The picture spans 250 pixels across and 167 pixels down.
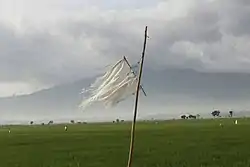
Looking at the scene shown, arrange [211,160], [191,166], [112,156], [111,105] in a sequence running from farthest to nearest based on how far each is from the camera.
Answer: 1. [112,156]
2. [211,160]
3. [191,166]
4. [111,105]

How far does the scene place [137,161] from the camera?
96.6 feet

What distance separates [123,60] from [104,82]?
0.49 feet

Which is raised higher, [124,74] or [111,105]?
[124,74]

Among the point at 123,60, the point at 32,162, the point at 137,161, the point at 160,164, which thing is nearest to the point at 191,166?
the point at 160,164

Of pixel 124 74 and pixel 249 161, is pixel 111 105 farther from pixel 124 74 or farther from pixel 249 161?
pixel 249 161

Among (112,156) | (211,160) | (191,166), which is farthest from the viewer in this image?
(112,156)

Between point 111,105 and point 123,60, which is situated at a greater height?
point 123,60

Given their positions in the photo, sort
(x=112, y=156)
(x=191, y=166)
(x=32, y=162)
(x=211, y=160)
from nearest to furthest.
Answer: (x=191, y=166) < (x=211, y=160) < (x=32, y=162) < (x=112, y=156)

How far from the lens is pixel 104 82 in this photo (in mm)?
2527

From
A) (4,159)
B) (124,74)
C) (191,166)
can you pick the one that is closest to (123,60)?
(124,74)

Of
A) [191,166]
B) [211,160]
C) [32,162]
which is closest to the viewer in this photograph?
[191,166]

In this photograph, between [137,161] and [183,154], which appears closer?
[137,161]

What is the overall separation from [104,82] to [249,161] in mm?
26424

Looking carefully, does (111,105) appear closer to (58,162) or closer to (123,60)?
(123,60)
